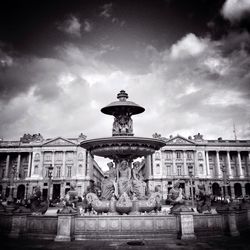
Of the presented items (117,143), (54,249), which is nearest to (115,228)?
(54,249)

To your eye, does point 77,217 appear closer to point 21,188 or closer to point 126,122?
point 126,122

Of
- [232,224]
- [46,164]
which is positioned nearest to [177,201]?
[232,224]

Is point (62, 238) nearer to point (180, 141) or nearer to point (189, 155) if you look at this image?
point (180, 141)

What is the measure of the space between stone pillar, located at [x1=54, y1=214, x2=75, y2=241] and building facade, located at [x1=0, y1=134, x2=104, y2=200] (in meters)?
59.5

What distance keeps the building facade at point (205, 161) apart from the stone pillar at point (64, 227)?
60.7 meters

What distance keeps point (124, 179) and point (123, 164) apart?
664 millimetres

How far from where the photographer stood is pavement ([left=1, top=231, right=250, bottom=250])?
694 cm

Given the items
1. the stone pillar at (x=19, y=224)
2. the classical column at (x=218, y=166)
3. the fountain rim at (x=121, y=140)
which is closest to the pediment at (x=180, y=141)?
the classical column at (x=218, y=166)

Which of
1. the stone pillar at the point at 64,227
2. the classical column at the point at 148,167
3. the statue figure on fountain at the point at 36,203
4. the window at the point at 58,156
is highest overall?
the window at the point at 58,156

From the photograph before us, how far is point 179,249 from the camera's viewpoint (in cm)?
676

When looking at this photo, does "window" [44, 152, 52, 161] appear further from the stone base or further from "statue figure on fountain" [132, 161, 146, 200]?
the stone base

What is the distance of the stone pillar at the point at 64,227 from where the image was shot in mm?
7881

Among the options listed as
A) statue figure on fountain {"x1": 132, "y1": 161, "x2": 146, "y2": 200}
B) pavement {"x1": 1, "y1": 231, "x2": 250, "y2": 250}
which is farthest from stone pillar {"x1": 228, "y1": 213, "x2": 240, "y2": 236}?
statue figure on fountain {"x1": 132, "y1": 161, "x2": 146, "y2": 200}

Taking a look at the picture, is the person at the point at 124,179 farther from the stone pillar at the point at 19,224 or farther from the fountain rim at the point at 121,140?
the stone pillar at the point at 19,224
